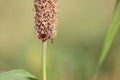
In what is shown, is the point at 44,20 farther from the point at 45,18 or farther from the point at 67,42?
the point at 67,42

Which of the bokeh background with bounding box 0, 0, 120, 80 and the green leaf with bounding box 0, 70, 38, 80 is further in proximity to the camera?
the bokeh background with bounding box 0, 0, 120, 80

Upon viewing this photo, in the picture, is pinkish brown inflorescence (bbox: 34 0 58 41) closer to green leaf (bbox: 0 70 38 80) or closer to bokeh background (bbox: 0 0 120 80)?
green leaf (bbox: 0 70 38 80)

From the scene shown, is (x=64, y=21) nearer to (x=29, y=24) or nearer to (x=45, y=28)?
(x=29, y=24)

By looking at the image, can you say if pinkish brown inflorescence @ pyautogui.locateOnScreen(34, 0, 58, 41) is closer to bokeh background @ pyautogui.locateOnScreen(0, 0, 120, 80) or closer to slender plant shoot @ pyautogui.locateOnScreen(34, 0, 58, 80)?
slender plant shoot @ pyautogui.locateOnScreen(34, 0, 58, 80)

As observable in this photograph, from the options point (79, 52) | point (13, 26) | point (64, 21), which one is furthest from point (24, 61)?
point (13, 26)

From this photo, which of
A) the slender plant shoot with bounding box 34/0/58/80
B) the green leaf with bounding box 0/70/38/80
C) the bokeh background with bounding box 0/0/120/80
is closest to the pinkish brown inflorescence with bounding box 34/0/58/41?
the slender plant shoot with bounding box 34/0/58/80

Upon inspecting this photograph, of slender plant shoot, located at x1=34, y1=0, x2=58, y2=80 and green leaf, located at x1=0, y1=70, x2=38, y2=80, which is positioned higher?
slender plant shoot, located at x1=34, y1=0, x2=58, y2=80

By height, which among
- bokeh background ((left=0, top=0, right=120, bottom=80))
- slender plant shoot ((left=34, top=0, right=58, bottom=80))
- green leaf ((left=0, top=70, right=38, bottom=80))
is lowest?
bokeh background ((left=0, top=0, right=120, bottom=80))
